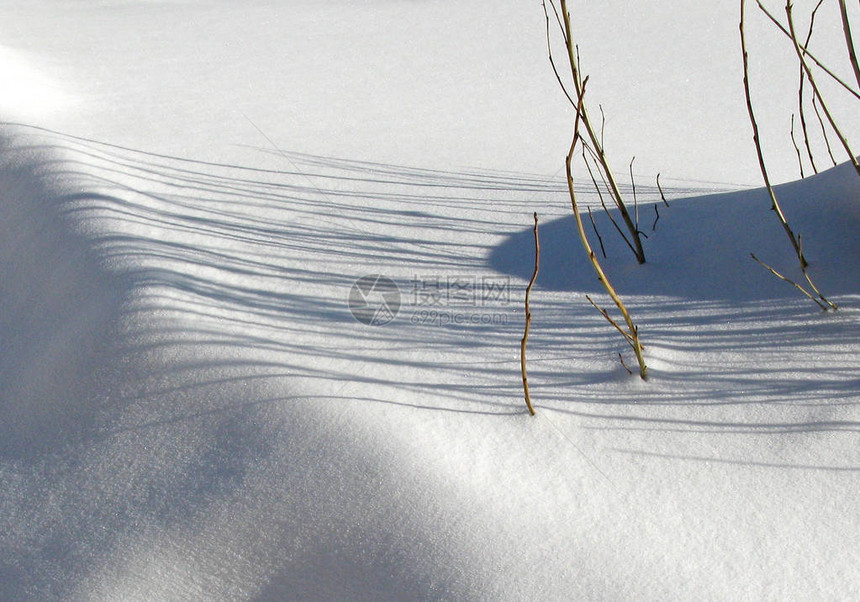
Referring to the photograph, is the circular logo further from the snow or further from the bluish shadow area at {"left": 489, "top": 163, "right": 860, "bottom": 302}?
the bluish shadow area at {"left": 489, "top": 163, "right": 860, "bottom": 302}

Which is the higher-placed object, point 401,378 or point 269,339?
point 269,339

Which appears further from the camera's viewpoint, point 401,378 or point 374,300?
point 374,300

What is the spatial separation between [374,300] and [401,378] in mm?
368

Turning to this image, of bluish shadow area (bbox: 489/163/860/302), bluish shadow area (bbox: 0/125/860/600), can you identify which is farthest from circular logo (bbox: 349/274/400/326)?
bluish shadow area (bbox: 489/163/860/302)

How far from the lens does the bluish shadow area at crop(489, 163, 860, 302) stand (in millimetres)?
2043

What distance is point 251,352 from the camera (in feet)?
6.05

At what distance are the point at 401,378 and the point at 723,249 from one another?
3.40 ft

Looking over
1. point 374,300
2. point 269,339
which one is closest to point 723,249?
point 374,300

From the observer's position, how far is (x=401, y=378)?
182cm

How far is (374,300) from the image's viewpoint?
2125 millimetres

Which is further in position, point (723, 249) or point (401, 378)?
point (723, 249)

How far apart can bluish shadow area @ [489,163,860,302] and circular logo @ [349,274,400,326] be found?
1.15 ft

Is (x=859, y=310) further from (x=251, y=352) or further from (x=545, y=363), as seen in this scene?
(x=251, y=352)

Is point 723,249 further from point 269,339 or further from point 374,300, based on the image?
point 269,339
